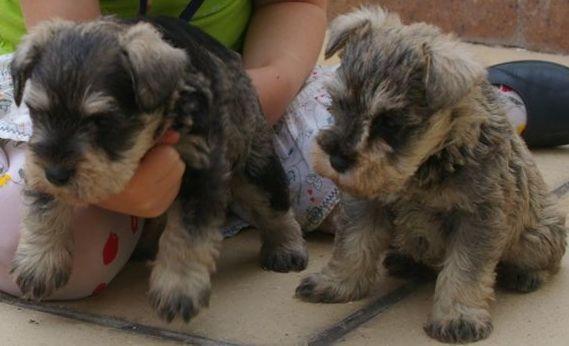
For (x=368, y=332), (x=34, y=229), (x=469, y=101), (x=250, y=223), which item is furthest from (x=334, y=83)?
(x=250, y=223)

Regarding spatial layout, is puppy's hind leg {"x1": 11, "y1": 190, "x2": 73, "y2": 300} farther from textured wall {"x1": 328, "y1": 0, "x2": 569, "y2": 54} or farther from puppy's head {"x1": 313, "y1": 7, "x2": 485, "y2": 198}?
textured wall {"x1": 328, "y1": 0, "x2": 569, "y2": 54}

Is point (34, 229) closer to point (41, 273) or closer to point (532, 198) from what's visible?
point (41, 273)

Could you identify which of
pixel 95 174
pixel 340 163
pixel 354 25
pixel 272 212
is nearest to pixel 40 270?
pixel 95 174

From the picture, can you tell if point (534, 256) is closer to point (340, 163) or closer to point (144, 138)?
point (340, 163)

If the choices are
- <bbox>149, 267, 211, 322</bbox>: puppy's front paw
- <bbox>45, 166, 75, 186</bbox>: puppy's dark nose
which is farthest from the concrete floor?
<bbox>45, 166, 75, 186</bbox>: puppy's dark nose

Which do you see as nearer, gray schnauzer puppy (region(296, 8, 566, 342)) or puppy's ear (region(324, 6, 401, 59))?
gray schnauzer puppy (region(296, 8, 566, 342))

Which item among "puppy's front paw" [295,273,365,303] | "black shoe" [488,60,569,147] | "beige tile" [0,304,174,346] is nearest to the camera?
"beige tile" [0,304,174,346]

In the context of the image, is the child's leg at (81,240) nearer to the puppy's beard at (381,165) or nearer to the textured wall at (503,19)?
the puppy's beard at (381,165)
